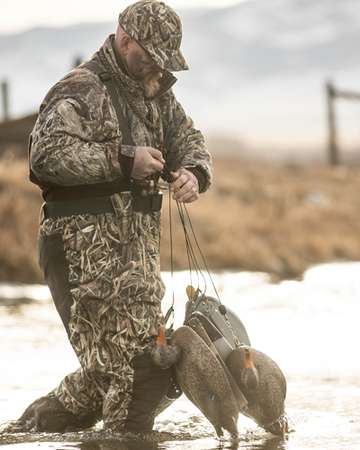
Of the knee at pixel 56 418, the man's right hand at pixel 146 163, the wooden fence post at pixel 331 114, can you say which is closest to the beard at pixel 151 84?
the man's right hand at pixel 146 163

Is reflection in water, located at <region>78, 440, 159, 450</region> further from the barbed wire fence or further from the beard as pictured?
the barbed wire fence

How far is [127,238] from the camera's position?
269 inches

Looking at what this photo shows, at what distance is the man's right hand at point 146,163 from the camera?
21.7 feet

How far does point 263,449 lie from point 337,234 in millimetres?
16528

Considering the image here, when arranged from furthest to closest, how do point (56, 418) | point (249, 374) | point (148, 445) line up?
point (56, 418) → point (148, 445) → point (249, 374)

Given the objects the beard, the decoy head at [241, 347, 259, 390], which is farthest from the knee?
the beard

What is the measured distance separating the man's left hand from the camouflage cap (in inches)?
19.4

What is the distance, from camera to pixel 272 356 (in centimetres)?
1052

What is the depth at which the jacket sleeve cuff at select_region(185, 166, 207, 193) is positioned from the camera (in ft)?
22.8

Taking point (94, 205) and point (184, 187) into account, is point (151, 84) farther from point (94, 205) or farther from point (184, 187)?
point (94, 205)

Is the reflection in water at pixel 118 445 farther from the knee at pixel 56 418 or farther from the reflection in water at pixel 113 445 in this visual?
the knee at pixel 56 418

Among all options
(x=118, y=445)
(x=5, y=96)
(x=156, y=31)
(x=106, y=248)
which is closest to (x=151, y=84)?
(x=156, y=31)

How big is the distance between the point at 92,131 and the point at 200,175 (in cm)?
62

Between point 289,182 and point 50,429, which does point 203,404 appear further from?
point 289,182
